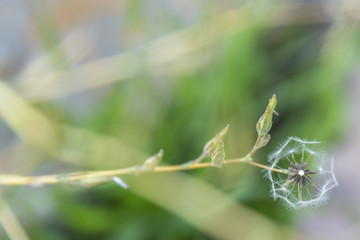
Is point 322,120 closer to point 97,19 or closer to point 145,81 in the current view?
point 145,81

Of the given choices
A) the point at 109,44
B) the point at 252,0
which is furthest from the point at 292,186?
the point at 109,44

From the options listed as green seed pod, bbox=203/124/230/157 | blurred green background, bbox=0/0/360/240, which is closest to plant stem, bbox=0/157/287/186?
green seed pod, bbox=203/124/230/157

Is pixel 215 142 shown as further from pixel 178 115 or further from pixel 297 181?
pixel 178 115

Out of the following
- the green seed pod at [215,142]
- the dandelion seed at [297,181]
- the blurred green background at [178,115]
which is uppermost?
the blurred green background at [178,115]

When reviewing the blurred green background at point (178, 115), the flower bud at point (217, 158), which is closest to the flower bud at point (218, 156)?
the flower bud at point (217, 158)

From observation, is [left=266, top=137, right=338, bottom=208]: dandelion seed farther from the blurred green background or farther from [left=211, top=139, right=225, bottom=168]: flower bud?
the blurred green background

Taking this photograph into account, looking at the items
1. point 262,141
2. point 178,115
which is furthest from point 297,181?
point 178,115

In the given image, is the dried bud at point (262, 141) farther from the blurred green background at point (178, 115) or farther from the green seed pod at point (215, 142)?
the blurred green background at point (178, 115)

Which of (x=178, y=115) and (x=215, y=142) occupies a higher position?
(x=178, y=115)
